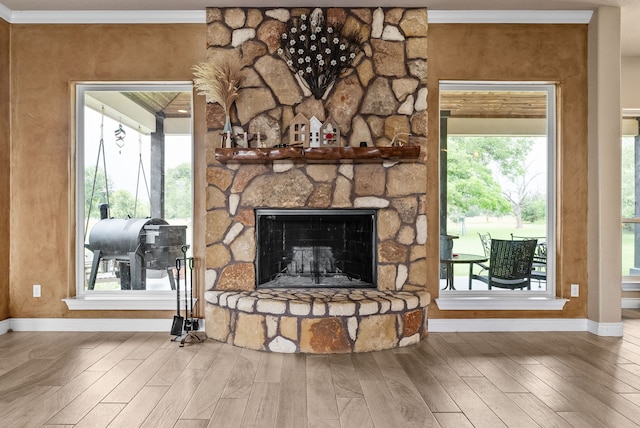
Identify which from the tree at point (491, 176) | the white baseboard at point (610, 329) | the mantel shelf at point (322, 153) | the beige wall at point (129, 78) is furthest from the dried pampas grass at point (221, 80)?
the white baseboard at point (610, 329)

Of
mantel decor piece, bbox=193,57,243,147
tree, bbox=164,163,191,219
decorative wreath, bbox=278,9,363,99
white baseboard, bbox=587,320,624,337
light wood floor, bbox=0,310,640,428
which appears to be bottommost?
light wood floor, bbox=0,310,640,428

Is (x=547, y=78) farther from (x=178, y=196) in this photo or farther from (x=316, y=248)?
(x=178, y=196)

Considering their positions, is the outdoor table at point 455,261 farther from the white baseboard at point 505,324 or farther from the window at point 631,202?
the window at point 631,202

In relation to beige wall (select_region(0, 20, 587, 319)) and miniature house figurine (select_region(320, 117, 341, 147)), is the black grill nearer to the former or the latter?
beige wall (select_region(0, 20, 587, 319))

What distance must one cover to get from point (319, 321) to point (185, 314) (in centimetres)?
136

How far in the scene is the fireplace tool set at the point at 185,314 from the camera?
3.86 m

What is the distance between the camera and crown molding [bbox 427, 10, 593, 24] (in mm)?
4145

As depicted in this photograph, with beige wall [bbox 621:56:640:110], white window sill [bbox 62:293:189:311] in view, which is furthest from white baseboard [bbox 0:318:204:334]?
beige wall [bbox 621:56:640:110]

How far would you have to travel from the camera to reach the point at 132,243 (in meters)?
4.28

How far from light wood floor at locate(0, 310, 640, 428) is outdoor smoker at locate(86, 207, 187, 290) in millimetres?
606

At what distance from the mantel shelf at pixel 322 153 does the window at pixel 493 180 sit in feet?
2.35

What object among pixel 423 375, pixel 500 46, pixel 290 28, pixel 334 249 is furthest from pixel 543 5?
pixel 423 375

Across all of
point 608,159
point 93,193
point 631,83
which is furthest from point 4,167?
point 631,83

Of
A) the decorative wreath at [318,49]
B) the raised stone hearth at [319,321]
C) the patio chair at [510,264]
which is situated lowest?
the raised stone hearth at [319,321]
